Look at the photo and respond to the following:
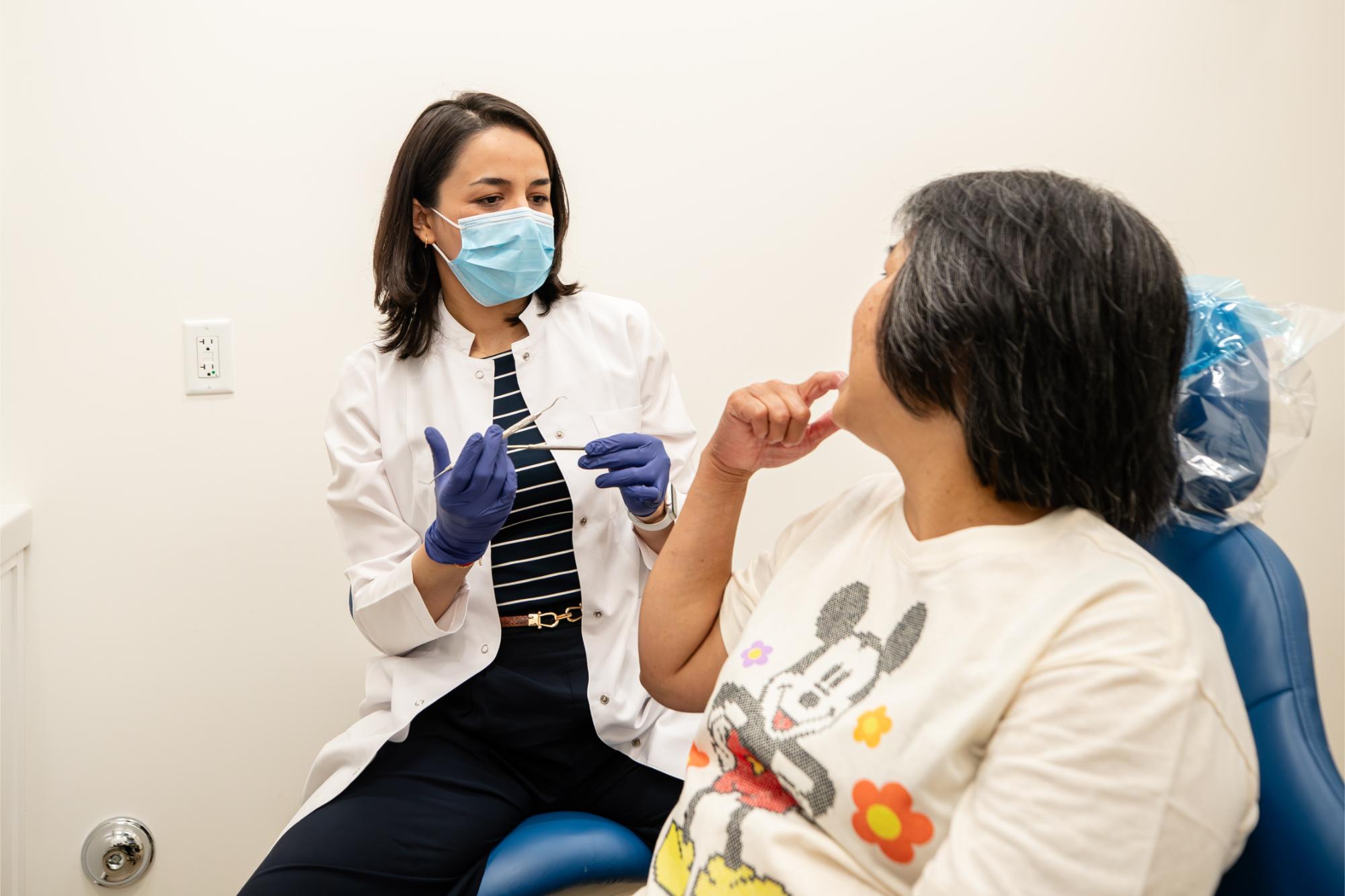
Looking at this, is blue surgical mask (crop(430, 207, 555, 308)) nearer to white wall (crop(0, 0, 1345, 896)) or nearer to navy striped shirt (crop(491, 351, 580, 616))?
navy striped shirt (crop(491, 351, 580, 616))

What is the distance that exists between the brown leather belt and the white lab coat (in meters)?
0.02

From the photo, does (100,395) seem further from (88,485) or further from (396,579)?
(396,579)

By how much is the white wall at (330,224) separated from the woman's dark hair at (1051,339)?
1.19m

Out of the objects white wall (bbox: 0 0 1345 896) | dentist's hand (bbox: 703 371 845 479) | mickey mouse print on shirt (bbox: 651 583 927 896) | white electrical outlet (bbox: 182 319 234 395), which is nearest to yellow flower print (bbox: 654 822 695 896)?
mickey mouse print on shirt (bbox: 651 583 927 896)

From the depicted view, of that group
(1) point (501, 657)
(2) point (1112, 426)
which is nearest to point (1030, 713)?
(2) point (1112, 426)

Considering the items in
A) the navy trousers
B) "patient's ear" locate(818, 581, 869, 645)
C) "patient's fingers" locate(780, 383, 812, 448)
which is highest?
"patient's fingers" locate(780, 383, 812, 448)

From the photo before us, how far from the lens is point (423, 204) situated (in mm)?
1583

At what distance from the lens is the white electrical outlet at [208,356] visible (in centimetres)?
190

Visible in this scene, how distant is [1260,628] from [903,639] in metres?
0.32

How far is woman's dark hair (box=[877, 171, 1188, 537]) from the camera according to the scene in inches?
34.4

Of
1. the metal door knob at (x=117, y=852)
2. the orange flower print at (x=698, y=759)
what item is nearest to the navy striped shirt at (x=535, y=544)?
the orange flower print at (x=698, y=759)

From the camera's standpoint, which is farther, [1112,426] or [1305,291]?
[1305,291]

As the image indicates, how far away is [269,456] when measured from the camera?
6.46 ft

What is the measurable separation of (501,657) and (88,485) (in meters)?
0.97
